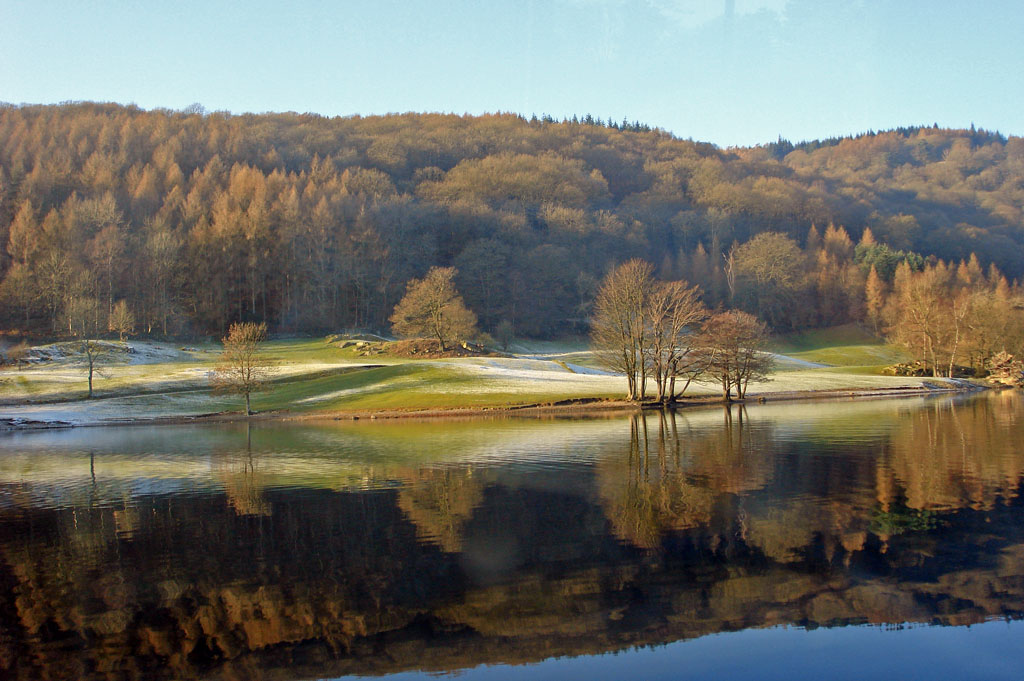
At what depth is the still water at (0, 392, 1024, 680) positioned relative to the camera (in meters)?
10.0

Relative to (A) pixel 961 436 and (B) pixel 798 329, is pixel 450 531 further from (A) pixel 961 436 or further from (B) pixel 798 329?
(B) pixel 798 329

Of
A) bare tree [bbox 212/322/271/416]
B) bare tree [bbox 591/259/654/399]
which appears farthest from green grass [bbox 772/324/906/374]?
bare tree [bbox 212/322/271/416]

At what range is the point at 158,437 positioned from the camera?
132ft

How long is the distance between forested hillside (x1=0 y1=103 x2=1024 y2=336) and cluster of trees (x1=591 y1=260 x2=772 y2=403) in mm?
53162

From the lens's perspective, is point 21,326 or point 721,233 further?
point 721,233

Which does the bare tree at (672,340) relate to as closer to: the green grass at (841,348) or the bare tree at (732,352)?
the bare tree at (732,352)

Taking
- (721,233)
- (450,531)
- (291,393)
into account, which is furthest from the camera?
(721,233)

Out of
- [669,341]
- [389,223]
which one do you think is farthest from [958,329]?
[389,223]

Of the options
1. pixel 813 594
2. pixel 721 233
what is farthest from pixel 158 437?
pixel 721 233

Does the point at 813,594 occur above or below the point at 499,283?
below

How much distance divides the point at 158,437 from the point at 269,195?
88.1 m

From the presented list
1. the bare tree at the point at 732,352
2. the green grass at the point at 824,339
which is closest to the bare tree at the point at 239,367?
the bare tree at the point at 732,352

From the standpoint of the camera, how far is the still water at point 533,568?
10.0m

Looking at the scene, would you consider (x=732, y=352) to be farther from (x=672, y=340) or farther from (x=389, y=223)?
(x=389, y=223)
